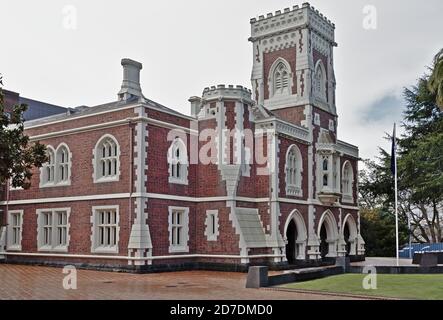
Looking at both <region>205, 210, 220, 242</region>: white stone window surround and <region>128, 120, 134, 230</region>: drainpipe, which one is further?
<region>205, 210, 220, 242</region>: white stone window surround

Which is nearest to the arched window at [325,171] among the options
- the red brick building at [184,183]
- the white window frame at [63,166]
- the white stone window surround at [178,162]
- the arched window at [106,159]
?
the red brick building at [184,183]

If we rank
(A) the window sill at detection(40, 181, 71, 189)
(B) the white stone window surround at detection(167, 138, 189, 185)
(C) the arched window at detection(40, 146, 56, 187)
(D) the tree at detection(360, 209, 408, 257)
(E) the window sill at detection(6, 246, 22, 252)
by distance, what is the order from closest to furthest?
(B) the white stone window surround at detection(167, 138, 189, 185) < (A) the window sill at detection(40, 181, 71, 189) < (C) the arched window at detection(40, 146, 56, 187) < (E) the window sill at detection(6, 246, 22, 252) < (D) the tree at detection(360, 209, 408, 257)

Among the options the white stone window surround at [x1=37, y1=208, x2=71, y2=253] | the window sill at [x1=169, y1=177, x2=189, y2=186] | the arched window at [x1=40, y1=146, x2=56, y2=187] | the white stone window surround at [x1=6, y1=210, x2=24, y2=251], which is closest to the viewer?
the window sill at [x1=169, y1=177, x2=189, y2=186]

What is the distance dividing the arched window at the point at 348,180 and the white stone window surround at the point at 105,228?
16286 mm

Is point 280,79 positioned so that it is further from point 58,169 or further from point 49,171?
point 49,171

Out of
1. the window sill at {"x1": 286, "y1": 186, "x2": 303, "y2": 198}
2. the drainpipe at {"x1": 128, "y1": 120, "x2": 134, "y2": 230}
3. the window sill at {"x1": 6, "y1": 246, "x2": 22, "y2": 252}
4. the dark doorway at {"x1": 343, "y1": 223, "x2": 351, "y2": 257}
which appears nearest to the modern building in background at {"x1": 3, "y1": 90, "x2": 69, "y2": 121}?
the window sill at {"x1": 6, "y1": 246, "x2": 22, "y2": 252}

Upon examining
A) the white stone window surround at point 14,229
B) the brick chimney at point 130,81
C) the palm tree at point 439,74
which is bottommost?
the white stone window surround at point 14,229

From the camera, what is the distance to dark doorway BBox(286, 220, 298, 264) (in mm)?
29700

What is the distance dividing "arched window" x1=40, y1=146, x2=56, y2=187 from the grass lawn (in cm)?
1513

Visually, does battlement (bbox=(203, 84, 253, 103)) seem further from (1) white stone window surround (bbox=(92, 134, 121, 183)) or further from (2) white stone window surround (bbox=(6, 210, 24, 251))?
(2) white stone window surround (bbox=(6, 210, 24, 251))

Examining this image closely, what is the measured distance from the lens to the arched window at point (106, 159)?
82.5 ft

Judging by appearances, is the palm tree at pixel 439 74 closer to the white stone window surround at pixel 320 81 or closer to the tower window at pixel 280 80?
the white stone window surround at pixel 320 81
